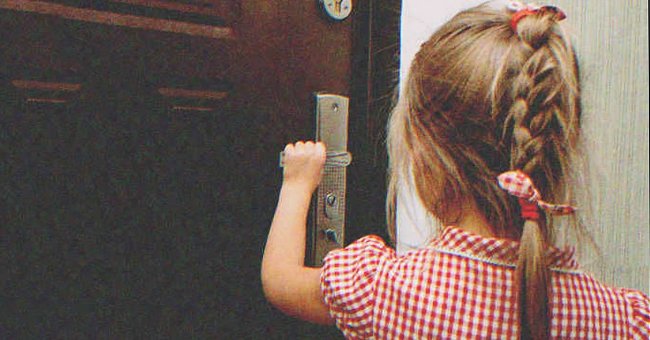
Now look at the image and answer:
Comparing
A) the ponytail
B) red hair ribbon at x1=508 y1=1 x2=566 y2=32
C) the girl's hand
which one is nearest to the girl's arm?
the girl's hand

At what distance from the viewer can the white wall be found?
1094 mm

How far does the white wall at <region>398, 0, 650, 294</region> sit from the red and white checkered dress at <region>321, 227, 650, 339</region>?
16.3 inches

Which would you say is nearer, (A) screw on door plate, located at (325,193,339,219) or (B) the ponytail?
(B) the ponytail

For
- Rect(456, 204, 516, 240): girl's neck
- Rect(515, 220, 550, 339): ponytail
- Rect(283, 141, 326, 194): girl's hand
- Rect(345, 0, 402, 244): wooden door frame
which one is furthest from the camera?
Rect(345, 0, 402, 244): wooden door frame

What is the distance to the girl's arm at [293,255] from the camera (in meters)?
0.75

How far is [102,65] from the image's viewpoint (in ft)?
2.58

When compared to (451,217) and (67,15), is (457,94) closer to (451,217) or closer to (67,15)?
(451,217)

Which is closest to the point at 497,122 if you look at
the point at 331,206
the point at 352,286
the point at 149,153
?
the point at 352,286

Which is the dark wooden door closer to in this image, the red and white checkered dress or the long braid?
the red and white checkered dress

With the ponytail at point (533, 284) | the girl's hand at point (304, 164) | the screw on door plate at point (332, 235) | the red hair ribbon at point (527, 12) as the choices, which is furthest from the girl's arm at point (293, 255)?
the red hair ribbon at point (527, 12)

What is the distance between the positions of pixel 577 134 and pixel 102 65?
650 millimetres

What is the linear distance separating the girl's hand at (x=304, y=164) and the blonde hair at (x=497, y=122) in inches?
6.7

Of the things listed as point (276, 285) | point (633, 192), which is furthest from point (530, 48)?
point (633, 192)

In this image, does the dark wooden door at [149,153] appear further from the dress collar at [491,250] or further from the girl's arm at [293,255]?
the dress collar at [491,250]
